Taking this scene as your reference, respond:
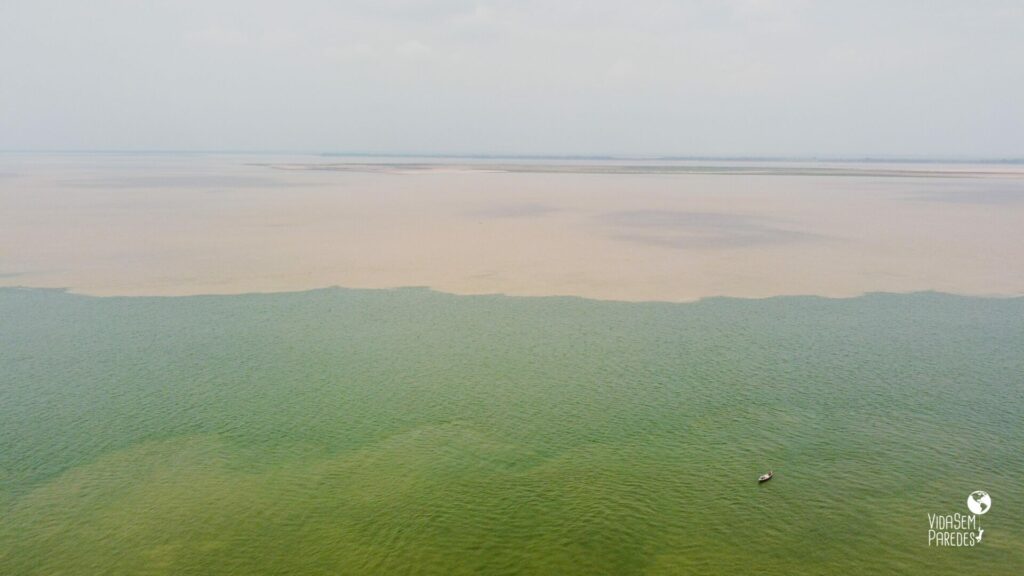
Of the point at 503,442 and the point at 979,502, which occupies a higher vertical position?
the point at 979,502

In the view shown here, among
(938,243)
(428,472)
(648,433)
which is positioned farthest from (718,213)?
(428,472)

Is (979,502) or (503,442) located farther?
(503,442)

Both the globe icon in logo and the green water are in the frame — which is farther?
the globe icon in logo

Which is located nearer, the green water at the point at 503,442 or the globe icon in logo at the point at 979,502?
the green water at the point at 503,442
